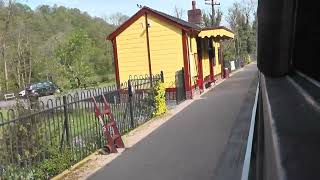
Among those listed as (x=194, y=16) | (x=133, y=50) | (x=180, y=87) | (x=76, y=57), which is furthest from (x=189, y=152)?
(x=76, y=57)

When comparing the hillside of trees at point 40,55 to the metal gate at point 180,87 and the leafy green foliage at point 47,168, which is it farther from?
the leafy green foliage at point 47,168

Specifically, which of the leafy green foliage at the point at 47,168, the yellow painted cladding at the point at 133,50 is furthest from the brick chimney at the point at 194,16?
the leafy green foliage at the point at 47,168

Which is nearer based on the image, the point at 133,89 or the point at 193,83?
the point at 133,89

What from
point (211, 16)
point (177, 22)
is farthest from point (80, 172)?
point (211, 16)

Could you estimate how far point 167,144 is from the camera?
37.7 ft

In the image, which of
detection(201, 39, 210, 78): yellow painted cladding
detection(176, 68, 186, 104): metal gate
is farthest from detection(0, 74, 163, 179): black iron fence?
detection(201, 39, 210, 78): yellow painted cladding

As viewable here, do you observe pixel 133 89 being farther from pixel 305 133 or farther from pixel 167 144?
pixel 305 133

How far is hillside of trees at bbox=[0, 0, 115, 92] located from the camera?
4419cm

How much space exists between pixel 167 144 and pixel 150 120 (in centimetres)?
479

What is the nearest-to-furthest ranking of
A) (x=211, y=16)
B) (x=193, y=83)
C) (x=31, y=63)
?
1. (x=193, y=83)
2. (x=31, y=63)
3. (x=211, y=16)

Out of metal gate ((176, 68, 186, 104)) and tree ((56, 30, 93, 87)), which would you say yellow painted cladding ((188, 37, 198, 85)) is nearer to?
metal gate ((176, 68, 186, 104))

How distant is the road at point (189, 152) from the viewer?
8.52 metres

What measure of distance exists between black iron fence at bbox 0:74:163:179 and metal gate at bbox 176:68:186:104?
32.9 feet

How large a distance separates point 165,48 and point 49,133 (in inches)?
658
